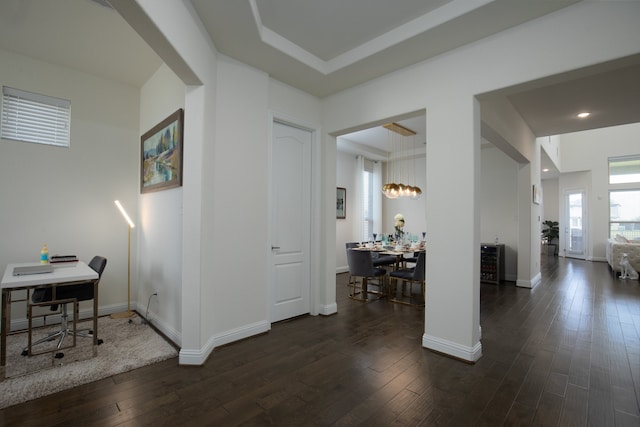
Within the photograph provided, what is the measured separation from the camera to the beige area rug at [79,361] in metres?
2.33

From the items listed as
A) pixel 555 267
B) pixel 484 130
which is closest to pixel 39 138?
pixel 484 130

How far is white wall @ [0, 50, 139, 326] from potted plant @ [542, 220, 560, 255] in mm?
13662

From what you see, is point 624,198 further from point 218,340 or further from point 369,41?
point 218,340

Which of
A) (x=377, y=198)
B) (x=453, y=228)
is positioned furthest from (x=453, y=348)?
(x=377, y=198)

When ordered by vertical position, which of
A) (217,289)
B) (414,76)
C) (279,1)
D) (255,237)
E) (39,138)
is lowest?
(217,289)

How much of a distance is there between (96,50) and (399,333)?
484 centimetres

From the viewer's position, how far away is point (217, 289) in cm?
311

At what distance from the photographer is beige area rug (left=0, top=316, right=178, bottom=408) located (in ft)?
7.63

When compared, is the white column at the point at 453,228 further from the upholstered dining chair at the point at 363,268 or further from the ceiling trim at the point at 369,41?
the upholstered dining chair at the point at 363,268

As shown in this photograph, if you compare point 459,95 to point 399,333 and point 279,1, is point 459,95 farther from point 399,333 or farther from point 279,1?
point 399,333

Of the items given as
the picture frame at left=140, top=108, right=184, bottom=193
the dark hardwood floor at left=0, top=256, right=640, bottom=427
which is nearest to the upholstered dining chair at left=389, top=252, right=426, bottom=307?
the dark hardwood floor at left=0, top=256, right=640, bottom=427

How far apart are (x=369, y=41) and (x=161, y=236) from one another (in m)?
3.23

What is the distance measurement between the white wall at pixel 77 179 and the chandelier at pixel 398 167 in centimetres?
423

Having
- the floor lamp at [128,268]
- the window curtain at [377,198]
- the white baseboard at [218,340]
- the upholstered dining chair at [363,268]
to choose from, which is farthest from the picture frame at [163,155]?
the window curtain at [377,198]
